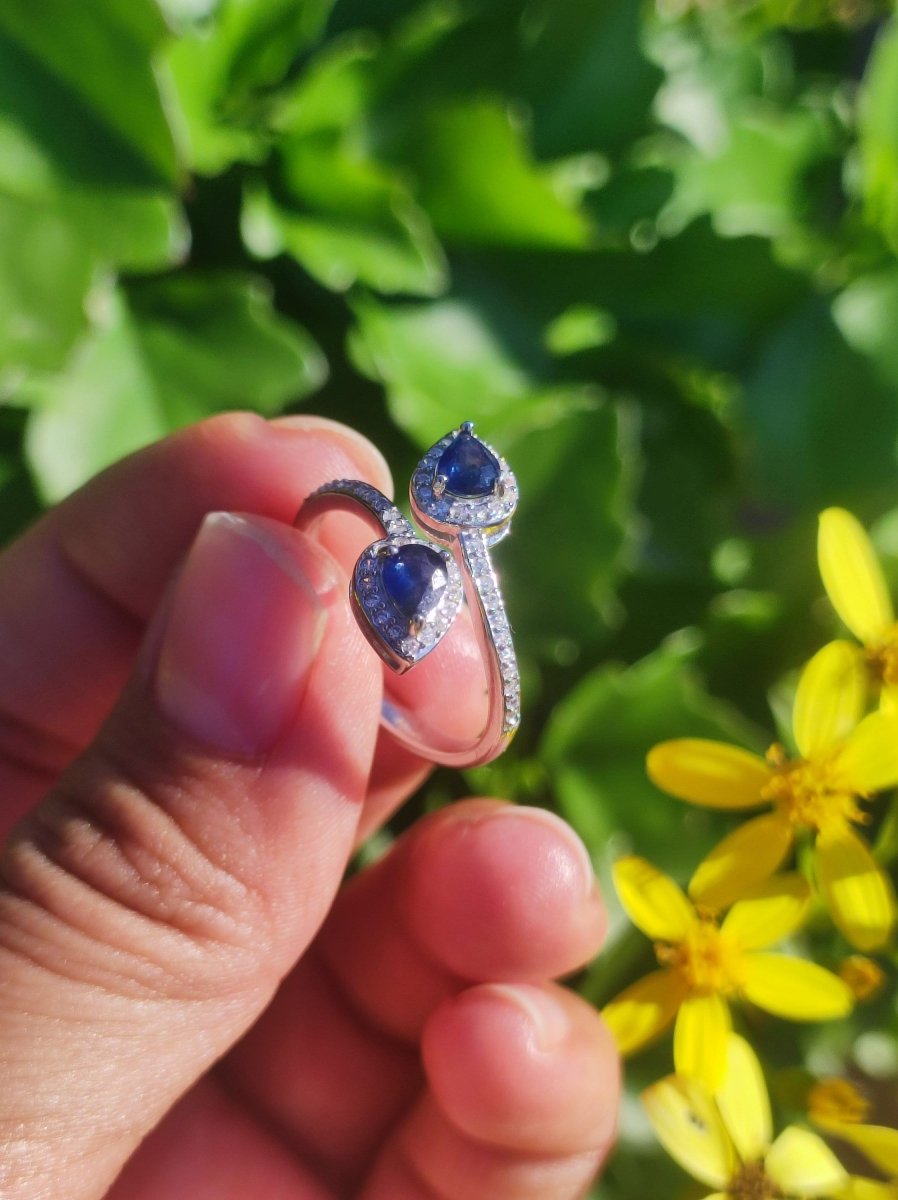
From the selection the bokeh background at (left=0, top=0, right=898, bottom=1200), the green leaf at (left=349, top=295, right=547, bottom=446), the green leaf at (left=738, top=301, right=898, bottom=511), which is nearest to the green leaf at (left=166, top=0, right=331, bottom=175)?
the bokeh background at (left=0, top=0, right=898, bottom=1200)

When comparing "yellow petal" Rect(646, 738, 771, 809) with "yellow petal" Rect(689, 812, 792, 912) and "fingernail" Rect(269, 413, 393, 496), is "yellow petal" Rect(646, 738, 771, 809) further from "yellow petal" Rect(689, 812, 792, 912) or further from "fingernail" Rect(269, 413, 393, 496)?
"fingernail" Rect(269, 413, 393, 496)

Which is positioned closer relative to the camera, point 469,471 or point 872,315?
point 469,471

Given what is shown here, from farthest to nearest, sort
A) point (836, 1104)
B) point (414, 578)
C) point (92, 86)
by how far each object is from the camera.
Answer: point (92, 86) < point (836, 1104) < point (414, 578)

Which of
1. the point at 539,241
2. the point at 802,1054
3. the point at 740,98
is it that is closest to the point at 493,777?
the point at 802,1054

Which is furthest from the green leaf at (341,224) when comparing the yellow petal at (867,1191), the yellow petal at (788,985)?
the yellow petal at (867,1191)

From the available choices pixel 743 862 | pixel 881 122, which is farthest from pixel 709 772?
pixel 881 122

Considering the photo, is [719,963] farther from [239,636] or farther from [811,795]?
[239,636]
